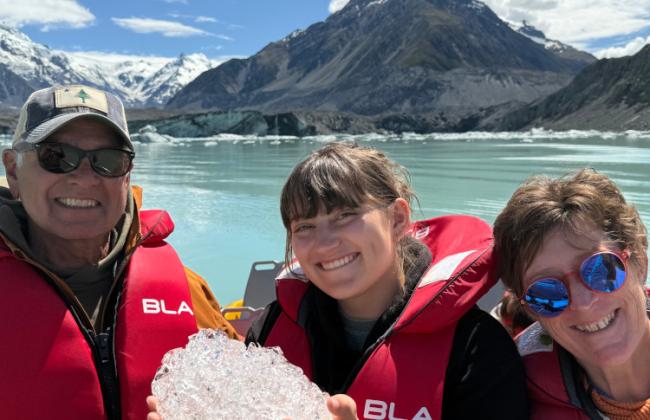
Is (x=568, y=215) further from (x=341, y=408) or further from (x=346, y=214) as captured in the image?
(x=341, y=408)

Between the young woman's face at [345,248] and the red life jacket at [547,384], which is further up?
the young woman's face at [345,248]

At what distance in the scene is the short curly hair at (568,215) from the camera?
1.17m

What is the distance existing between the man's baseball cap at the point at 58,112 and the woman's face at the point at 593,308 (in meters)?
1.11

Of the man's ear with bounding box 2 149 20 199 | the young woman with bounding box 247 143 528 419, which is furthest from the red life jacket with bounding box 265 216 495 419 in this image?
the man's ear with bounding box 2 149 20 199

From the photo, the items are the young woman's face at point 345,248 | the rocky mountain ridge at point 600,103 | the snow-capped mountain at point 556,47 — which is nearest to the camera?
the young woman's face at point 345,248

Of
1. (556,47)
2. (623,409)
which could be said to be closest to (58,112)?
(623,409)

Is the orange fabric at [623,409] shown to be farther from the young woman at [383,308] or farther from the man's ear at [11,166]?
the man's ear at [11,166]

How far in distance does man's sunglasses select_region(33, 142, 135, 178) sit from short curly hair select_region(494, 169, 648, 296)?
39.1 inches

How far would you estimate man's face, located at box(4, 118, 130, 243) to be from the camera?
144 centimetres

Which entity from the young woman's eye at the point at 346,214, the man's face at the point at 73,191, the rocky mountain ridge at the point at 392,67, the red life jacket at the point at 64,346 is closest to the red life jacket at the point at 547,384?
the young woman's eye at the point at 346,214

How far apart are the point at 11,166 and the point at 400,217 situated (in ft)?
3.44

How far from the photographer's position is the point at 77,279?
1492 mm

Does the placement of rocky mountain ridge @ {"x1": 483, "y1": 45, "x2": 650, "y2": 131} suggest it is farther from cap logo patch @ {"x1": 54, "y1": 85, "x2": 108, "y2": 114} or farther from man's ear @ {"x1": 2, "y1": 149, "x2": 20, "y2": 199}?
man's ear @ {"x1": 2, "y1": 149, "x2": 20, "y2": 199}

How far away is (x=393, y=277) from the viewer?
4.45 feet
